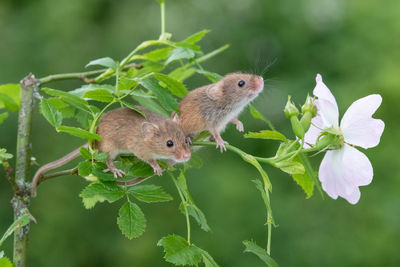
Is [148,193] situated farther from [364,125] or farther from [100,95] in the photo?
[364,125]

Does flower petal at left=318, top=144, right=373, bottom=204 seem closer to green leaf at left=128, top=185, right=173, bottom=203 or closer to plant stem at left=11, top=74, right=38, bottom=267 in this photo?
green leaf at left=128, top=185, right=173, bottom=203

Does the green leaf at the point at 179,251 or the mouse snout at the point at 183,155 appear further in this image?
the mouse snout at the point at 183,155

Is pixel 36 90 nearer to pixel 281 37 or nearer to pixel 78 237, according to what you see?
pixel 78 237

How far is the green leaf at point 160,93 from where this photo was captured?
4.02 feet

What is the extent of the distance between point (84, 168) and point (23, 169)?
24 cm

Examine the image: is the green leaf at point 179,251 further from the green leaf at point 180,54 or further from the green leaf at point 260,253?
the green leaf at point 180,54

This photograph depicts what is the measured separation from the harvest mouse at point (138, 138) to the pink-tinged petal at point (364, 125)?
0.44 m

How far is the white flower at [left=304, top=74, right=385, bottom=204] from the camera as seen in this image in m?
1.17

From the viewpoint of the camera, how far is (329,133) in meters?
1.18

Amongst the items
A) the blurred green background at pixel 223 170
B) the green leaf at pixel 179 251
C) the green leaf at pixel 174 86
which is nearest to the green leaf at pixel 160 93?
the green leaf at pixel 174 86

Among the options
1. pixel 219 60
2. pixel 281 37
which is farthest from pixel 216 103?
pixel 281 37

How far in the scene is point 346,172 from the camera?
1.18 meters

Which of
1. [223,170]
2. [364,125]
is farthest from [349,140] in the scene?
[223,170]

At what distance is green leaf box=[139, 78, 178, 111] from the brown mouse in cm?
35
